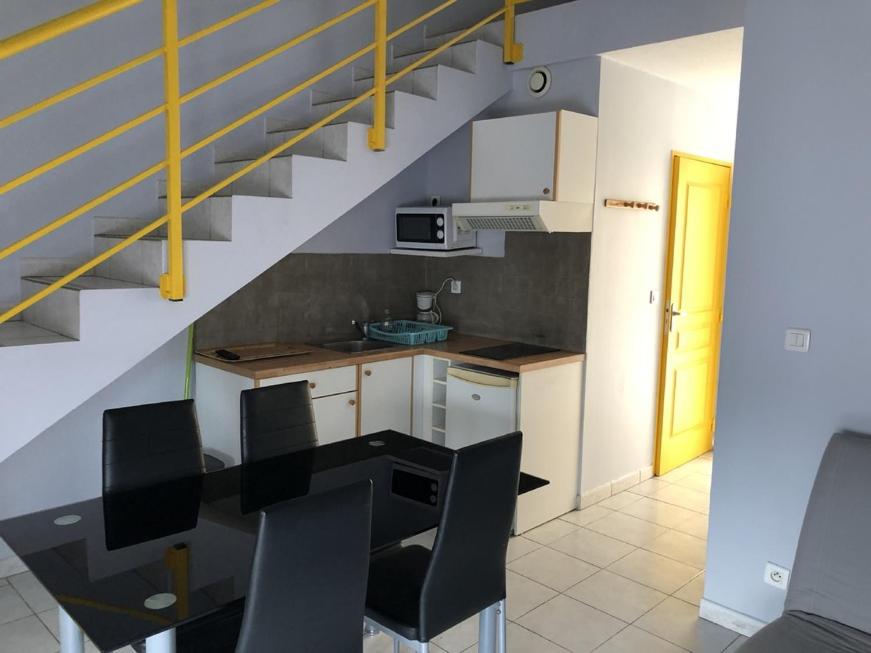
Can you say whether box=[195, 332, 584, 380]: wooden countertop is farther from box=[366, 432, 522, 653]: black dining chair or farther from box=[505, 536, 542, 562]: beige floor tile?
box=[366, 432, 522, 653]: black dining chair

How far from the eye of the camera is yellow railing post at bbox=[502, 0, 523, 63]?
14.2ft

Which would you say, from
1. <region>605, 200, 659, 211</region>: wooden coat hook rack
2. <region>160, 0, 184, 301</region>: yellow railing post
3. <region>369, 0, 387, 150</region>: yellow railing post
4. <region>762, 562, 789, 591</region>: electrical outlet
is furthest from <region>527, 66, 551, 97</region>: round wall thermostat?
<region>762, 562, 789, 591</region>: electrical outlet

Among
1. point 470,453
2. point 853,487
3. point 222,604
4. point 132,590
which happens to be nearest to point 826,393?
point 853,487

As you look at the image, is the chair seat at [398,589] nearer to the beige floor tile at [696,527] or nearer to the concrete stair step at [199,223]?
the concrete stair step at [199,223]

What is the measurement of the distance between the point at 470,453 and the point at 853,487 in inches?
52.1

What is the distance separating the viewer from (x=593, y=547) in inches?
155

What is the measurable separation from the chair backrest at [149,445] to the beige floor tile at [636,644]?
1.77m

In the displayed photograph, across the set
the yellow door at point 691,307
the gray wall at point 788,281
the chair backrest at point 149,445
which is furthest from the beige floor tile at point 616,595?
the chair backrest at point 149,445

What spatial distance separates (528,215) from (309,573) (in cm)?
259

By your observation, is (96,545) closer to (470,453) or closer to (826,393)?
→ (470,453)

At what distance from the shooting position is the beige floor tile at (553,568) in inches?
140

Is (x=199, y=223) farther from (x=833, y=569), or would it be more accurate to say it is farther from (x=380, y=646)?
(x=833, y=569)

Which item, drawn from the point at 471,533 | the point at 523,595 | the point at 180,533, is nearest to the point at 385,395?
the point at 523,595

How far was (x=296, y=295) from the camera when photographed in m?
4.62
